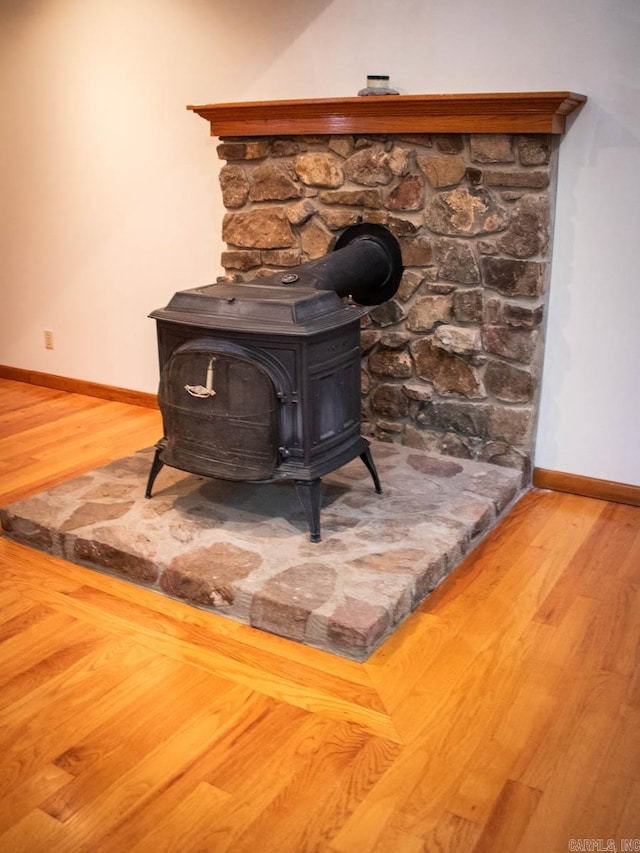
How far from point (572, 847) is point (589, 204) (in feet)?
7.16

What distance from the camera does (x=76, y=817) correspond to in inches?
68.6

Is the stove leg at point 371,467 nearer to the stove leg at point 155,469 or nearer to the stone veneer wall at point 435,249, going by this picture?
the stone veneer wall at point 435,249

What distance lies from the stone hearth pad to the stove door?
0.81 ft

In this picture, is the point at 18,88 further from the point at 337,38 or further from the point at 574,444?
the point at 574,444

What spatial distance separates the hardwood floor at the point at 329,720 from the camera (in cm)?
172

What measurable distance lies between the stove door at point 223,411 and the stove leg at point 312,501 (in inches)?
4.5

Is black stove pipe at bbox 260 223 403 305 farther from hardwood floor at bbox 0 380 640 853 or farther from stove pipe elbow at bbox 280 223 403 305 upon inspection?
hardwood floor at bbox 0 380 640 853

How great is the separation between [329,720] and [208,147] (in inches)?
110

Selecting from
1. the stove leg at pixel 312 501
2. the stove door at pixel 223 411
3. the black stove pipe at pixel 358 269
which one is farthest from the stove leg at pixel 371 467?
the black stove pipe at pixel 358 269

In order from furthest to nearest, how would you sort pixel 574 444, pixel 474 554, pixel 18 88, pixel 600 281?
pixel 18 88 → pixel 574 444 → pixel 600 281 → pixel 474 554

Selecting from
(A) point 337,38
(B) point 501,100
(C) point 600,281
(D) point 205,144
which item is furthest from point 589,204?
(D) point 205,144

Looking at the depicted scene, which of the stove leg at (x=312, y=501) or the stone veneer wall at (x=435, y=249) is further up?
the stone veneer wall at (x=435, y=249)

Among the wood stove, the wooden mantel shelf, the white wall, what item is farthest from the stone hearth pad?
the wooden mantel shelf

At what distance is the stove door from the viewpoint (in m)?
2.62
